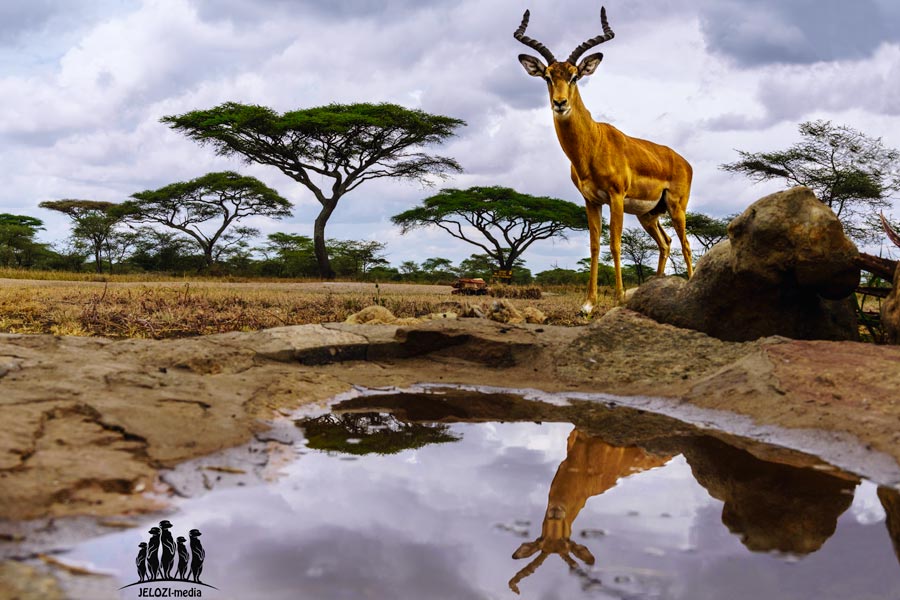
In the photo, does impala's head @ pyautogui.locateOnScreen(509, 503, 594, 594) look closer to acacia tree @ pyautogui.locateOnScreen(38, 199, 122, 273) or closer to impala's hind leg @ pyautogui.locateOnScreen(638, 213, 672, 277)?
impala's hind leg @ pyautogui.locateOnScreen(638, 213, 672, 277)

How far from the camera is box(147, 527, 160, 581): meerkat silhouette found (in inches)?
58.6

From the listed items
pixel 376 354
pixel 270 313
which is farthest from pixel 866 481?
pixel 270 313

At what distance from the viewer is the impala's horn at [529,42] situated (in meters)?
6.97

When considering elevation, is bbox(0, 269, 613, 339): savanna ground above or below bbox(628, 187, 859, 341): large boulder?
below

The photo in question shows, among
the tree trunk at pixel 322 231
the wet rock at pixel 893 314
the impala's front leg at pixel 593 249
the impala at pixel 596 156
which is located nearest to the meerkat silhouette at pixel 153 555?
the wet rock at pixel 893 314

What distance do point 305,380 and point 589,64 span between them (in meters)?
A: 4.91

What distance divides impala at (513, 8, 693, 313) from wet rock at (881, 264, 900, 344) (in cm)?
256

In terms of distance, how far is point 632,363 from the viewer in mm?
4195

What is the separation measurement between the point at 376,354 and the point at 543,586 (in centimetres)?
324

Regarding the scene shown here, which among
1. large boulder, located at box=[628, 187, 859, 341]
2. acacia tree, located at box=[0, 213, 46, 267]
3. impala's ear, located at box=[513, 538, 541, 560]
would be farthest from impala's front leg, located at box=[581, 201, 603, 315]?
acacia tree, located at box=[0, 213, 46, 267]

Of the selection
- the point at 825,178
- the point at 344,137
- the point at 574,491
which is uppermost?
the point at 344,137

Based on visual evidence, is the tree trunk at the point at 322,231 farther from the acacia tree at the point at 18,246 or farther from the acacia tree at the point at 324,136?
the acacia tree at the point at 18,246

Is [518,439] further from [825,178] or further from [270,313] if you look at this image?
[825,178]
